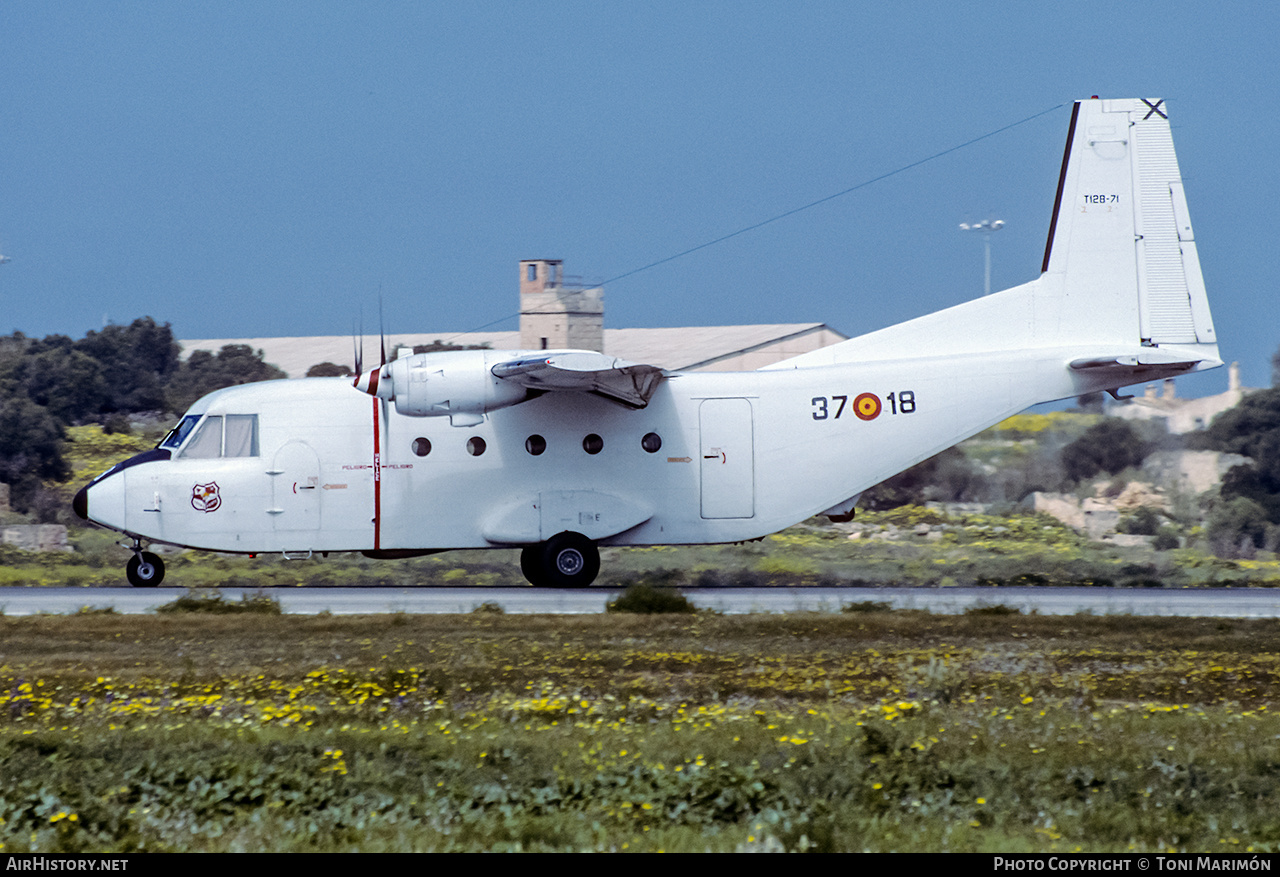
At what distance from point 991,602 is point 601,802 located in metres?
12.5

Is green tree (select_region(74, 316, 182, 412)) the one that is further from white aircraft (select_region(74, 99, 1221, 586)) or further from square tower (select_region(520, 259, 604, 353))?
white aircraft (select_region(74, 99, 1221, 586))

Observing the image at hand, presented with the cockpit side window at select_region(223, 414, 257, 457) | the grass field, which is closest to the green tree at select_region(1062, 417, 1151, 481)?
the grass field

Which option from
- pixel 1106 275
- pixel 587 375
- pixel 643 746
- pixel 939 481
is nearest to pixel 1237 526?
pixel 939 481

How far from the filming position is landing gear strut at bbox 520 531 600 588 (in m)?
19.9

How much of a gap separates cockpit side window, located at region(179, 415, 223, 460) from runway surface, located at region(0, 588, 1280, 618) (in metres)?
2.17

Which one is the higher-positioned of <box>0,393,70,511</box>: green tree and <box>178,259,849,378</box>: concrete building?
<box>178,259,849,378</box>: concrete building

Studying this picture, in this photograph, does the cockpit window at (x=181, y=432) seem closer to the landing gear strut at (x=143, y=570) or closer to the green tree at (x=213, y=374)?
the landing gear strut at (x=143, y=570)

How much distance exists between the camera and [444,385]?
1864cm

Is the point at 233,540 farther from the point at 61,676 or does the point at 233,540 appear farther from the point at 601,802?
the point at 601,802

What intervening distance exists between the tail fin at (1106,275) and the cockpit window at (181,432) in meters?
10.3

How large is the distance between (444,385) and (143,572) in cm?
637

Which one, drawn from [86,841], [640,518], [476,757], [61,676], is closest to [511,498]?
[640,518]

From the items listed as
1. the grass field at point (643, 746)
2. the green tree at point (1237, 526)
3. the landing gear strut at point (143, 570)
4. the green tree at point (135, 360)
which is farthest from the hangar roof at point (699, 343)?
the grass field at point (643, 746)

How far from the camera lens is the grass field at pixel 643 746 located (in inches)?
249
